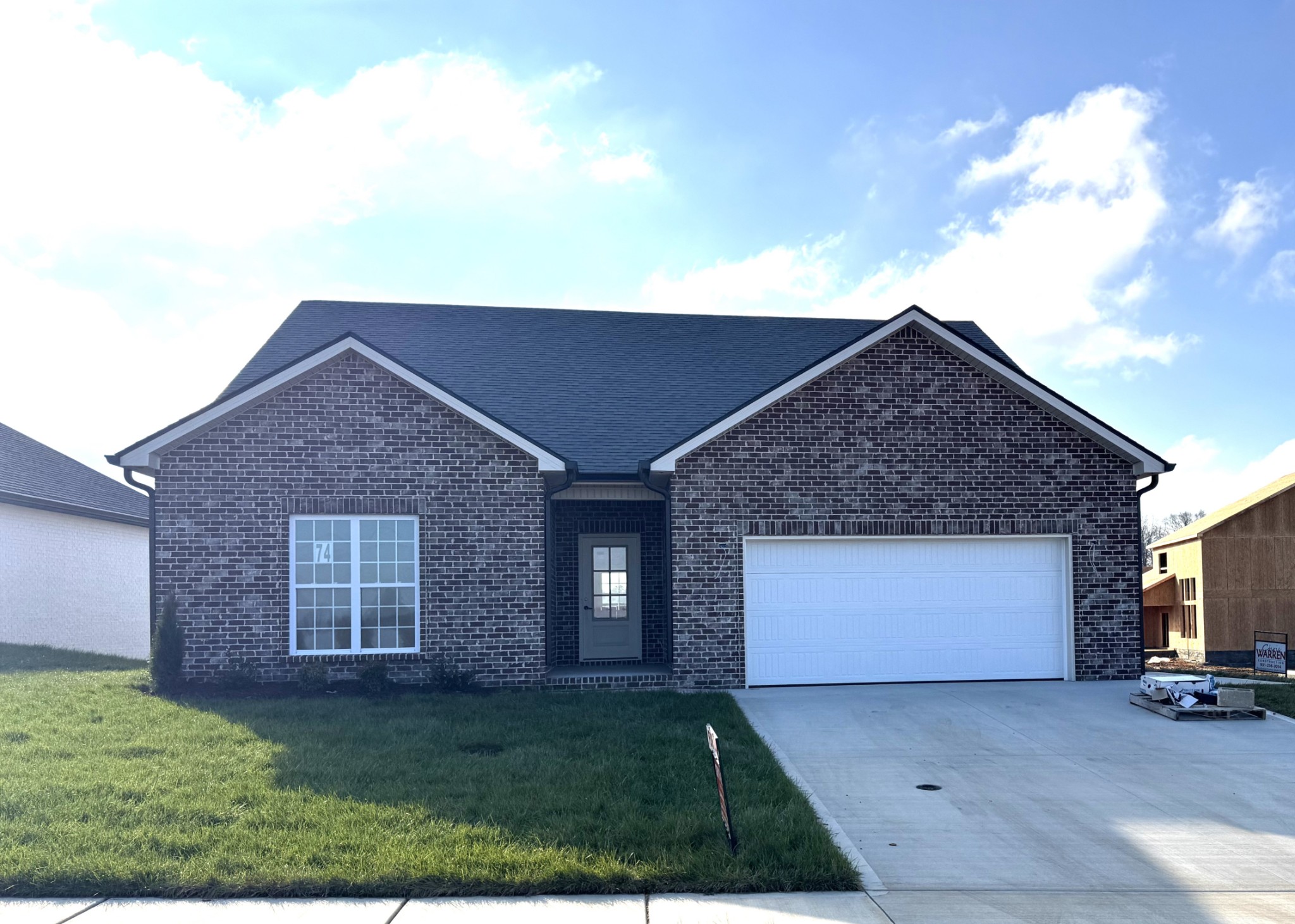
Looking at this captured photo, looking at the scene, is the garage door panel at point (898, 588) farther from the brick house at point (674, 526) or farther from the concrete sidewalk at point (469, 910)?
the concrete sidewalk at point (469, 910)

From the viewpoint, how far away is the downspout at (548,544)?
1325 cm

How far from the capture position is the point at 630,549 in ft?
51.6

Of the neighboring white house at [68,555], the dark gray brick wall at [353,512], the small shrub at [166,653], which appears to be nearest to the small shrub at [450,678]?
the dark gray brick wall at [353,512]

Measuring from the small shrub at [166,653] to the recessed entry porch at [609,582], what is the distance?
17.7 ft

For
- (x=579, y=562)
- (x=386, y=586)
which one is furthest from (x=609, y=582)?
(x=386, y=586)

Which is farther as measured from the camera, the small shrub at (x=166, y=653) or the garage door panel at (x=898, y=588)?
the garage door panel at (x=898, y=588)

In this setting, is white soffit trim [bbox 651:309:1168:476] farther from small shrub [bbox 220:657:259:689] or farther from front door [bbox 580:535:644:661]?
small shrub [bbox 220:657:259:689]

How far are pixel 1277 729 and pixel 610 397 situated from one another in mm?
10408

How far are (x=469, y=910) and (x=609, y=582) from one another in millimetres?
10067

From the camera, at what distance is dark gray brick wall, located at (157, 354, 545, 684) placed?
12.7 metres

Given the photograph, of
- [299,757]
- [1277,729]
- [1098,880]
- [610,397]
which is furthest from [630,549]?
[1098,880]

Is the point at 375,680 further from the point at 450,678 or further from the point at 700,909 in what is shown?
the point at 700,909

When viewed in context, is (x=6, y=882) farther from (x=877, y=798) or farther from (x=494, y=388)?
(x=494, y=388)

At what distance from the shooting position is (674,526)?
1338 centimetres
